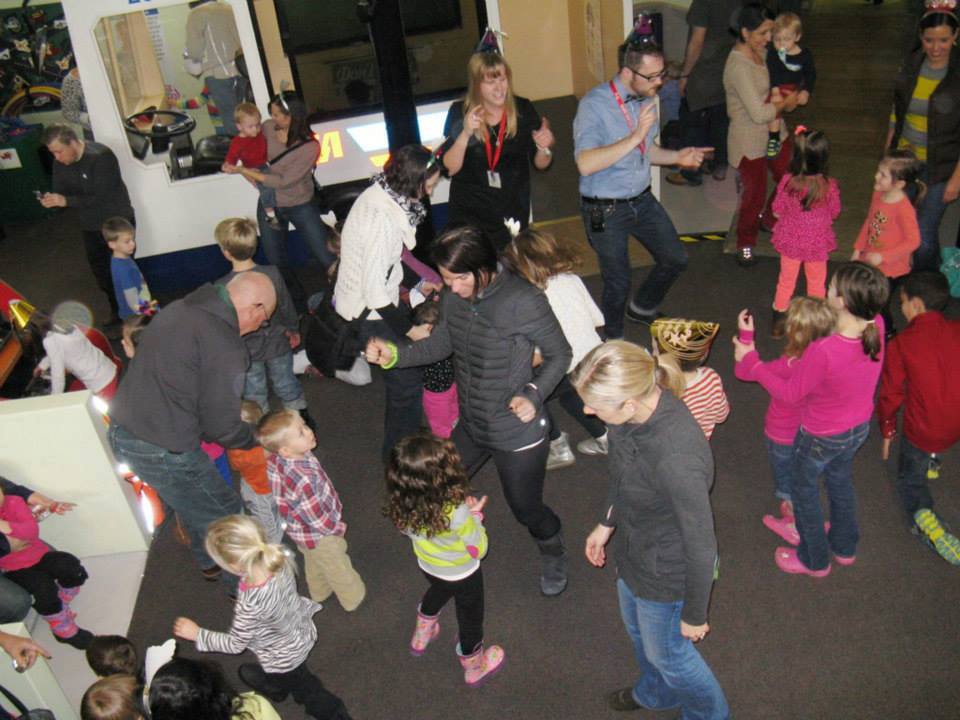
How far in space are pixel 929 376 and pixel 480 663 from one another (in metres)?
2.33

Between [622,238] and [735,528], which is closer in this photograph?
[735,528]

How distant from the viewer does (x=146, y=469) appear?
11.7 ft

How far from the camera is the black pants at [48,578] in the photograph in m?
3.89

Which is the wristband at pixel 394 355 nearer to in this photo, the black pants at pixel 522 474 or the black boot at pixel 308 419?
the black pants at pixel 522 474

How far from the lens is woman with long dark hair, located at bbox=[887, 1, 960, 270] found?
5.13 m

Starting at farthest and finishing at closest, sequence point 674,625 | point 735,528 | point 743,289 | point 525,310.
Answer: point 743,289, point 735,528, point 525,310, point 674,625

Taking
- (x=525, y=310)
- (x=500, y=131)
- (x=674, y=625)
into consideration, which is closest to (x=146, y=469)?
(x=525, y=310)

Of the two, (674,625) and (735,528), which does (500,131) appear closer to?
(735,528)

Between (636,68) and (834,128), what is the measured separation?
232 inches

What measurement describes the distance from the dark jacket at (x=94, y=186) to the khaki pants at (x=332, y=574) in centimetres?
380

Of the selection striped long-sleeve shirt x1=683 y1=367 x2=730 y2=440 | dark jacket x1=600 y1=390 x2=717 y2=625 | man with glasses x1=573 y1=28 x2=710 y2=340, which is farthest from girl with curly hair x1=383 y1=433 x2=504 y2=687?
man with glasses x1=573 y1=28 x2=710 y2=340

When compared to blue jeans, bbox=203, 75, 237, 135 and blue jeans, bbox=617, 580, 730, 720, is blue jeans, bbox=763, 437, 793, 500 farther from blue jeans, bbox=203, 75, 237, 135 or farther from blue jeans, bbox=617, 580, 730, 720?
blue jeans, bbox=203, 75, 237, 135

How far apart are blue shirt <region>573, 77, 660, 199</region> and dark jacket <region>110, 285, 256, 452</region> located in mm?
2319

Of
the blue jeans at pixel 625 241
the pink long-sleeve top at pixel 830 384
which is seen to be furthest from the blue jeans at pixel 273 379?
the pink long-sleeve top at pixel 830 384
